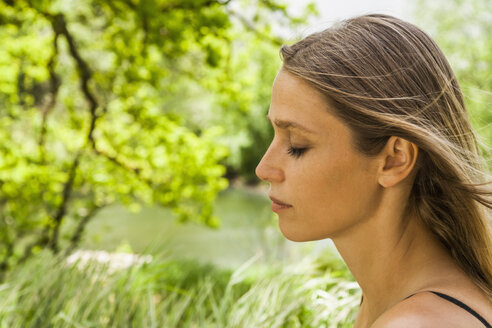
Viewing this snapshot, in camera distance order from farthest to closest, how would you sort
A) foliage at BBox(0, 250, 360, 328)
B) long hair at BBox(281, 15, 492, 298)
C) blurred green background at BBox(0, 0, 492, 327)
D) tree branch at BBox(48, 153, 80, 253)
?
tree branch at BBox(48, 153, 80, 253)
blurred green background at BBox(0, 0, 492, 327)
foliage at BBox(0, 250, 360, 328)
long hair at BBox(281, 15, 492, 298)

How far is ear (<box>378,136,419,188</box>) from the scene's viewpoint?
3.93 ft

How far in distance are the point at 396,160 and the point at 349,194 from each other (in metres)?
0.14

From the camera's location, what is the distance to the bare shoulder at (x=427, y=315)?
0.96 m

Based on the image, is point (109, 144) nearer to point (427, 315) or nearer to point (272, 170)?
point (272, 170)

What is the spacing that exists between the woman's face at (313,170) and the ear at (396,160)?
0.09ft

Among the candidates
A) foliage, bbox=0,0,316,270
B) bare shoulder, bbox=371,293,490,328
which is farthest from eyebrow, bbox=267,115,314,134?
foliage, bbox=0,0,316,270

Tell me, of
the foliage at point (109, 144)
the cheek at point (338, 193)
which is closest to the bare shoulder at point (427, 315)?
the cheek at point (338, 193)

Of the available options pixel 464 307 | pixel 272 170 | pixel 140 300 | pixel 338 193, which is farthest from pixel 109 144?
pixel 464 307

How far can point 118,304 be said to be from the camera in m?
2.97

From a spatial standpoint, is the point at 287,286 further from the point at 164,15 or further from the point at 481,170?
the point at 164,15

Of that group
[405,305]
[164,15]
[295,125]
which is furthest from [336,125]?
[164,15]

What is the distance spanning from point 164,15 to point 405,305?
373cm

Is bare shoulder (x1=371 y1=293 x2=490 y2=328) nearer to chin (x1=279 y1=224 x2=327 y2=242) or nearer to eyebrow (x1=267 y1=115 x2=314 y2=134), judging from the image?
chin (x1=279 y1=224 x2=327 y2=242)

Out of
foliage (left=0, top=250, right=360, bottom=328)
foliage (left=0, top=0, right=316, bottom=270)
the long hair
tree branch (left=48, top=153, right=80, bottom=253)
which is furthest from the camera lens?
tree branch (left=48, top=153, right=80, bottom=253)
